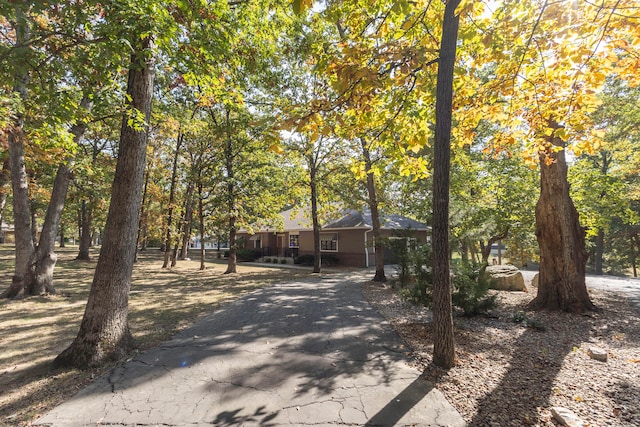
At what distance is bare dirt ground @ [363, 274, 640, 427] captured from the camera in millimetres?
3010

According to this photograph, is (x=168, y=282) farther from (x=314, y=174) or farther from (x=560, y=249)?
(x=560, y=249)

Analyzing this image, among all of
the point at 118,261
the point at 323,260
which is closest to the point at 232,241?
the point at 323,260

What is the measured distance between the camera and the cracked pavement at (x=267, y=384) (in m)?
2.98

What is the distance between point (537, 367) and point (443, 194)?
2.90 m

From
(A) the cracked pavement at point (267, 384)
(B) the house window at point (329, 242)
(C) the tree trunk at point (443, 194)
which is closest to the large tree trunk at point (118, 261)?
(A) the cracked pavement at point (267, 384)

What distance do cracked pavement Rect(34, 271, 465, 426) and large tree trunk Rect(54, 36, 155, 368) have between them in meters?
0.52

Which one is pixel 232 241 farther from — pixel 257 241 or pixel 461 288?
pixel 257 241

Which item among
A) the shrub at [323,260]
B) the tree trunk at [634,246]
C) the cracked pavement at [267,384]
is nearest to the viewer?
the cracked pavement at [267,384]

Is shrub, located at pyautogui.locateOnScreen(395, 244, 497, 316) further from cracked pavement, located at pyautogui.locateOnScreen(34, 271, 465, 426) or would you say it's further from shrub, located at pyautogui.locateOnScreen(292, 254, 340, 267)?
shrub, located at pyautogui.locateOnScreen(292, 254, 340, 267)

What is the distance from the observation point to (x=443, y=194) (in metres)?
3.95

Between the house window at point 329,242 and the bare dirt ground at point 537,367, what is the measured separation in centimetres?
1496

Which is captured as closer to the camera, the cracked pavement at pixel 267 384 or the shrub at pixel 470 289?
the cracked pavement at pixel 267 384

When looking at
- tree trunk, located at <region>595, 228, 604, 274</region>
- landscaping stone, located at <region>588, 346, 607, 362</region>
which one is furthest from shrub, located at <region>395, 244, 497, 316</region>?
tree trunk, located at <region>595, 228, 604, 274</region>

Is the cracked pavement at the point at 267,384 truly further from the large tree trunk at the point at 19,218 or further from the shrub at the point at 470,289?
the large tree trunk at the point at 19,218
